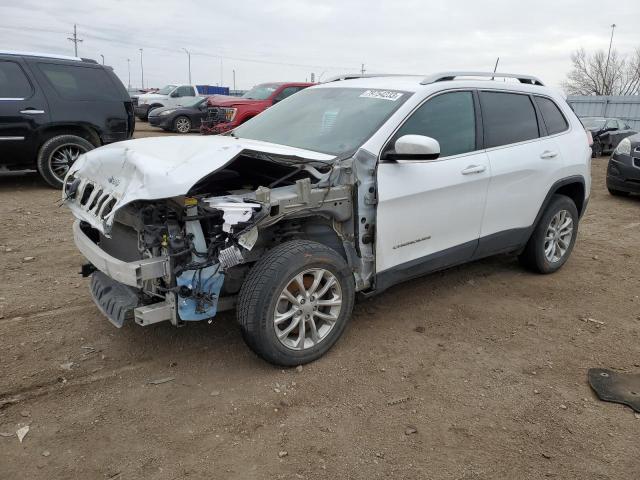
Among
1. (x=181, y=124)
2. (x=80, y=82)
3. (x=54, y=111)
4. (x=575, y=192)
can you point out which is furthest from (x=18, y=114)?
(x=181, y=124)

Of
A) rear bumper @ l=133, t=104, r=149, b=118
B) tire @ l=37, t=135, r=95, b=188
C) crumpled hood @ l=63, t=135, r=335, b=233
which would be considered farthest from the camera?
rear bumper @ l=133, t=104, r=149, b=118

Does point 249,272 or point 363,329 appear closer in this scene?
point 249,272

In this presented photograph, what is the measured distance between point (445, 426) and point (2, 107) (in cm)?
769

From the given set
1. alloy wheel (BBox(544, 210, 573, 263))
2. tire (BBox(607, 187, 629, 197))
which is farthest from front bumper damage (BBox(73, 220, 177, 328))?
tire (BBox(607, 187, 629, 197))

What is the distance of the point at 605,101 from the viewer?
1080 inches

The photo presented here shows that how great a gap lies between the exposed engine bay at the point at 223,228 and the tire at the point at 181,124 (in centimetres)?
1631

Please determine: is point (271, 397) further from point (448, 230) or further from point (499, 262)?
point (499, 262)

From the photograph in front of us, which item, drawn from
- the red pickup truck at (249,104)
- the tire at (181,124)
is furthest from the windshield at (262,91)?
the tire at (181,124)

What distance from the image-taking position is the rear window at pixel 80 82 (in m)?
8.14

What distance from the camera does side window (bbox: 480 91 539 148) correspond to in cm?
423

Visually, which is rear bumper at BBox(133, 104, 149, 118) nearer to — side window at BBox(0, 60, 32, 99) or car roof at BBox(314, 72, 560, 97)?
side window at BBox(0, 60, 32, 99)

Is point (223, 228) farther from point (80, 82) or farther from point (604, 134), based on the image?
point (604, 134)

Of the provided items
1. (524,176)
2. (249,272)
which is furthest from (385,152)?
(524,176)

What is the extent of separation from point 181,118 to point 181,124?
216 millimetres
